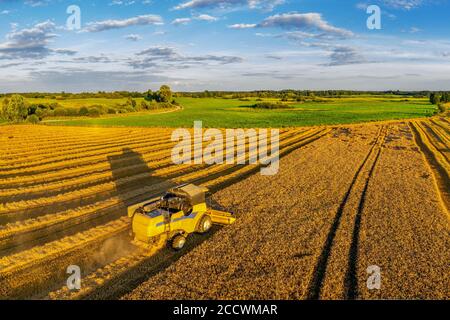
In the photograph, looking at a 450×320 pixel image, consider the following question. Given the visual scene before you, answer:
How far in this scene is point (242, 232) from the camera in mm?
13188

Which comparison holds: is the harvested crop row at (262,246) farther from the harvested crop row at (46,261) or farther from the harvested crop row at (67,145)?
the harvested crop row at (67,145)

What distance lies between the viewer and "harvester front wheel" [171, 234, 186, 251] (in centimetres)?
1149

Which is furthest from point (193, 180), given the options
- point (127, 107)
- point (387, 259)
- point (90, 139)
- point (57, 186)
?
point (127, 107)

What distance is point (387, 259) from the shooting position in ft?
36.7

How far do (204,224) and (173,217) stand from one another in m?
1.79

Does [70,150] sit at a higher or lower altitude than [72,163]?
higher

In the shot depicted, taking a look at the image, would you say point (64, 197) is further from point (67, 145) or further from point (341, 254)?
point (67, 145)

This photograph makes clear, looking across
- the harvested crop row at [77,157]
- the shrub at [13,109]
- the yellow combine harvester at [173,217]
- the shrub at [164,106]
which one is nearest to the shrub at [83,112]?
the shrub at [13,109]

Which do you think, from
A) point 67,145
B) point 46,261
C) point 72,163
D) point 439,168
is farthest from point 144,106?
point 46,261

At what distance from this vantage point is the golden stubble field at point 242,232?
9.71m

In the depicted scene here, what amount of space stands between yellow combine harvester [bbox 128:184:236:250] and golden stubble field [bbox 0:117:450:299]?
21.8 inches

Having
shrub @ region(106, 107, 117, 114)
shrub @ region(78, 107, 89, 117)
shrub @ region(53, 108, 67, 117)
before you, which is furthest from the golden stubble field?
shrub @ region(106, 107, 117, 114)
